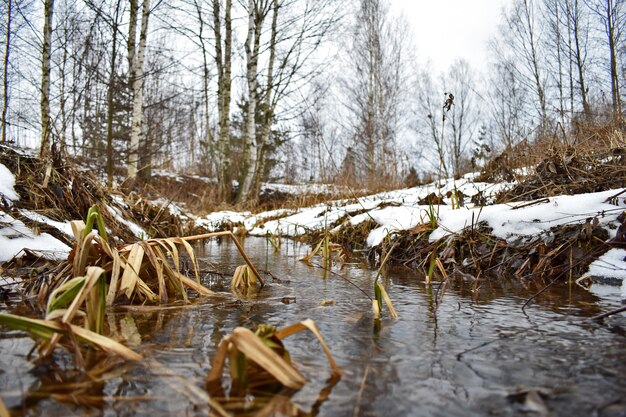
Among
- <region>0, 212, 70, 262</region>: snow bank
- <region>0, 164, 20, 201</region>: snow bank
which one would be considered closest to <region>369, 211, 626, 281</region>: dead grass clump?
<region>0, 212, 70, 262</region>: snow bank

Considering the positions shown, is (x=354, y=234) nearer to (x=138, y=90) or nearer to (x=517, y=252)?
(x=517, y=252)

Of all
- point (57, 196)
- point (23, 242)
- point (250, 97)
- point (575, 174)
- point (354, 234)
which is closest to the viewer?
point (23, 242)

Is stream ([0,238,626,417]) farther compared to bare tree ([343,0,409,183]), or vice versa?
bare tree ([343,0,409,183])

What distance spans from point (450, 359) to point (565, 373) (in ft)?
0.75

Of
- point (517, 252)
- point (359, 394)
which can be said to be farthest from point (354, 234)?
point (359, 394)

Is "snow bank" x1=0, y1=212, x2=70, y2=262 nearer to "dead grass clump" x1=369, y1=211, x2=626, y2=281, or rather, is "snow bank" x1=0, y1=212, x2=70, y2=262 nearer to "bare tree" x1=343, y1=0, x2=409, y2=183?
"dead grass clump" x1=369, y1=211, x2=626, y2=281

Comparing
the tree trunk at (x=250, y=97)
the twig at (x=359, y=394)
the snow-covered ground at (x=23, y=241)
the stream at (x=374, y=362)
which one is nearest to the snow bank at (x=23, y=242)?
the snow-covered ground at (x=23, y=241)

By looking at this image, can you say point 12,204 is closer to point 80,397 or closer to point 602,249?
A: point 80,397

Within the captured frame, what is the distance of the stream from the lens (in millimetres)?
646

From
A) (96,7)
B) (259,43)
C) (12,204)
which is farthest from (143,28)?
(12,204)

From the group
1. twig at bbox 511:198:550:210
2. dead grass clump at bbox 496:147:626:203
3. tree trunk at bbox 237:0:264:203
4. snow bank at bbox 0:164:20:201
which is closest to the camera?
snow bank at bbox 0:164:20:201

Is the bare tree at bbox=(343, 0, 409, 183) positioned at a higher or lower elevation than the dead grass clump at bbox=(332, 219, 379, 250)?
higher

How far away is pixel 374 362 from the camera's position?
862 millimetres

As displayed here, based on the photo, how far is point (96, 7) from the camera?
7297 mm
